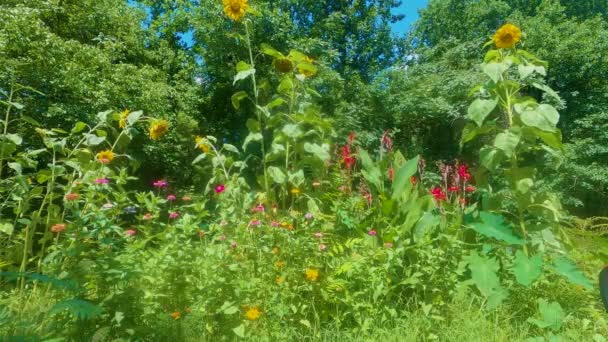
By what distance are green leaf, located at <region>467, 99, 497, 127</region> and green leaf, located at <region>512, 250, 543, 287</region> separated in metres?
0.61

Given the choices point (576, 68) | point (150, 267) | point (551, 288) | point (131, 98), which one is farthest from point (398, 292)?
point (576, 68)

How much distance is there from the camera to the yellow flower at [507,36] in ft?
7.35

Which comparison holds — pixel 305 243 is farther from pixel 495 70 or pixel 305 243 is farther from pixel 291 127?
pixel 495 70

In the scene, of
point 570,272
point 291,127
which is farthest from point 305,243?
point 570,272

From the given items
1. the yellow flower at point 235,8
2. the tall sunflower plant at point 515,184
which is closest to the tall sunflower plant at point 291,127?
the yellow flower at point 235,8

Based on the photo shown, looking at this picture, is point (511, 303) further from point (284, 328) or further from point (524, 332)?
point (284, 328)

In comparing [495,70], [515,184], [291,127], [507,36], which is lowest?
[515,184]

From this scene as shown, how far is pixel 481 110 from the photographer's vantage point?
216 centimetres

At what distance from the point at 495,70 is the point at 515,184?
1.72ft

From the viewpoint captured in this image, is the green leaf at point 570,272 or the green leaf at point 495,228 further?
the green leaf at point 495,228

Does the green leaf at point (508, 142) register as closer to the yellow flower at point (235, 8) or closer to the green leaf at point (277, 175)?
the green leaf at point (277, 175)

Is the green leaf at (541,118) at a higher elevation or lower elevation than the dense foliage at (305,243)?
higher

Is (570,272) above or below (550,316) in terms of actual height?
above

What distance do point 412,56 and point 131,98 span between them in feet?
27.5
